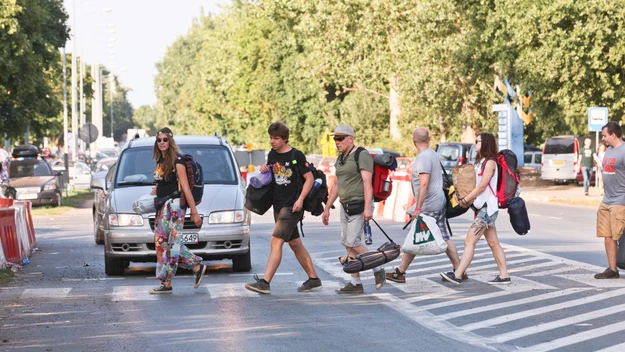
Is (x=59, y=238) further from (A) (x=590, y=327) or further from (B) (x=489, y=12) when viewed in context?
(B) (x=489, y=12)

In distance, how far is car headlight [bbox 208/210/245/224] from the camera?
1494cm

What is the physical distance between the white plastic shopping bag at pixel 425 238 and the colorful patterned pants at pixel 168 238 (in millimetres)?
2414

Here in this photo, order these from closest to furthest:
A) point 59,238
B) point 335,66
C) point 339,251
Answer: point 339,251 → point 59,238 → point 335,66

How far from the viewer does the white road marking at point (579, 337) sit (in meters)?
9.02

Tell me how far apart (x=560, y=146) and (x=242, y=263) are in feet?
120

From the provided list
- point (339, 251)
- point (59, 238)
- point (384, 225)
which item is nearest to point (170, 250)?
point (339, 251)

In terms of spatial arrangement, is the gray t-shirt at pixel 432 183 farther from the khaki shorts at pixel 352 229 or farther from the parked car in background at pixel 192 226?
the parked car in background at pixel 192 226

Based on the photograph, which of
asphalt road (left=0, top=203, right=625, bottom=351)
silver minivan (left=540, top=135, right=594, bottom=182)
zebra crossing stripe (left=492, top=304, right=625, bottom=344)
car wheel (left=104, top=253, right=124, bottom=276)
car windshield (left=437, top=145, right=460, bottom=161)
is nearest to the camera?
asphalt road (left=0, top=203, right=625, bottom=351)

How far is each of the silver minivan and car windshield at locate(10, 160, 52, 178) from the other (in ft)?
72.7

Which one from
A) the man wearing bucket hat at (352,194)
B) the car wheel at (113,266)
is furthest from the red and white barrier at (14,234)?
the man wearing bucket hat at (352,194)

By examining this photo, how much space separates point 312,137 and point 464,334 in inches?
2866

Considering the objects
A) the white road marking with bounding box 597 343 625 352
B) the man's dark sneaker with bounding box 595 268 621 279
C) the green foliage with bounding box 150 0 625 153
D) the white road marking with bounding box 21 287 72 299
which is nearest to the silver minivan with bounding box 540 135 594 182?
the green foliage with bounding box 150 0 625 153

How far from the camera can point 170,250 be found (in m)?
13.0

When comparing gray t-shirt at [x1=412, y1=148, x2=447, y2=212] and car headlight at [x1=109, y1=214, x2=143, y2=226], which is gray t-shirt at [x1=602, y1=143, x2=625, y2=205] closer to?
gray t-shirt at [x1=412, y1=148, x2=447, y2=212]
